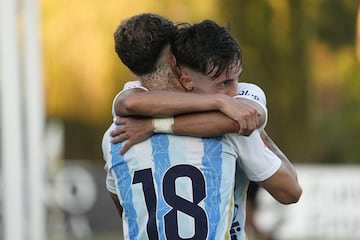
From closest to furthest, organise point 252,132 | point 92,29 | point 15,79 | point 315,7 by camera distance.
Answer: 1. point 252,132
2. point 15,79
3. point 315,7
4. point 92,29

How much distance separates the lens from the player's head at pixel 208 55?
12.2 feet

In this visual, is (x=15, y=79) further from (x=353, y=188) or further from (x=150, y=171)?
(x=353, y=188)

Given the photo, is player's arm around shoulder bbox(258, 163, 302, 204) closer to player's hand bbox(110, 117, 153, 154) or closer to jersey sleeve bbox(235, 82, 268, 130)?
jersey sleeve bbox(235, 82, 268, 130)

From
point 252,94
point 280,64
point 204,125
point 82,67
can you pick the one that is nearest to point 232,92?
point 252,94

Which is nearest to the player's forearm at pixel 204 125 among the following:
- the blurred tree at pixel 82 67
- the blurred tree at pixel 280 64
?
the blurred tree at pixel 280 64

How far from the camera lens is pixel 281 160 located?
3.82m

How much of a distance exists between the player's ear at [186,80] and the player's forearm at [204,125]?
11cm

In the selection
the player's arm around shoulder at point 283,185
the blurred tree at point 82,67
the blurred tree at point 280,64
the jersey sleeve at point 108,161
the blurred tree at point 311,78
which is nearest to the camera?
the player's arm around shoulder at point 283,185

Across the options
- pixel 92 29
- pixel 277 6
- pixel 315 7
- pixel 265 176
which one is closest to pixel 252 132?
pixel 265 176

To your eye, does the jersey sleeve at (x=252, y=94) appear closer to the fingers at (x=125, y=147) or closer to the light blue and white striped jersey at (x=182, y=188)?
the light blue and white striped jersey at (x=182, y=188)

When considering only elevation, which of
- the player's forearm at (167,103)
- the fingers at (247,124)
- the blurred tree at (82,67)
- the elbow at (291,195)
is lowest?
the blurred tree at (82,67)

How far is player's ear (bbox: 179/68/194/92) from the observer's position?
12.5 feet

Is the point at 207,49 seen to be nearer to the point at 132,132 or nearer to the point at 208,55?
the point at 208,55

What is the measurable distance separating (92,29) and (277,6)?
3189 millimetres
